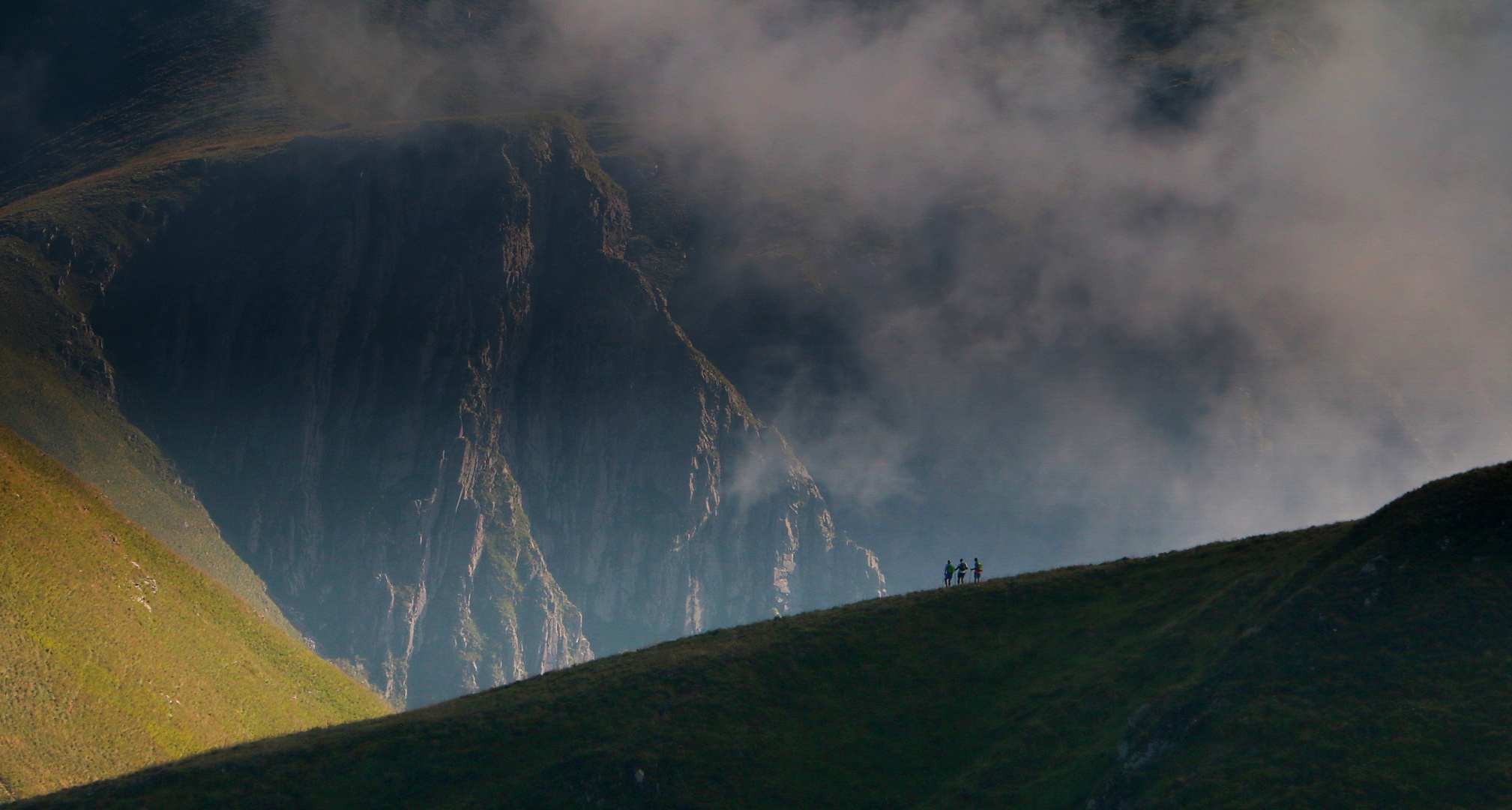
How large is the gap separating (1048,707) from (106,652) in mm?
128377

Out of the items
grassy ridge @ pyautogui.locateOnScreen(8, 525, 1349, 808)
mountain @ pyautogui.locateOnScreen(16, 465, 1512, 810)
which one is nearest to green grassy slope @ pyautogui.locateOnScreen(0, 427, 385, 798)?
mountain @ pyautogui.locateOnScreen(16, 465, 1512, 810)

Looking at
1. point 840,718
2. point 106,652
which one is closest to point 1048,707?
point 840,718

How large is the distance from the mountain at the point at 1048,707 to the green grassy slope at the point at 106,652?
5390 cm

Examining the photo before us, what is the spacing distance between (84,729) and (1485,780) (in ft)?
468

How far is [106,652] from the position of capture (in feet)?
483

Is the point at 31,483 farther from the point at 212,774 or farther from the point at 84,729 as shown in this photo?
the point at 212,774

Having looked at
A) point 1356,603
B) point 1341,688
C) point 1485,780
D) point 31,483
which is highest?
point 31,483

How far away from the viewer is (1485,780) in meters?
55.0

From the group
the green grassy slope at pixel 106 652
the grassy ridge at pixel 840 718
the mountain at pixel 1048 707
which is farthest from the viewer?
the green grassy slope at pixel 106 652

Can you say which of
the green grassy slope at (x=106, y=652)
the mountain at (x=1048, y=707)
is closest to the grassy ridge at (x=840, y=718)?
the mountain at (x=1048, y=707)

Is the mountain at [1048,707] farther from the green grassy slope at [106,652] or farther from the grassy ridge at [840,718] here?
the green grassy slope at [106,652]

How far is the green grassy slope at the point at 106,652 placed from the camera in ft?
429

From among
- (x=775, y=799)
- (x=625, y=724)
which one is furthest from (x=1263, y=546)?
(x=625, y=724)

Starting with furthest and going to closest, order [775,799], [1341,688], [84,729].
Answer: [84,729]
[775,799]
[1341,688]
